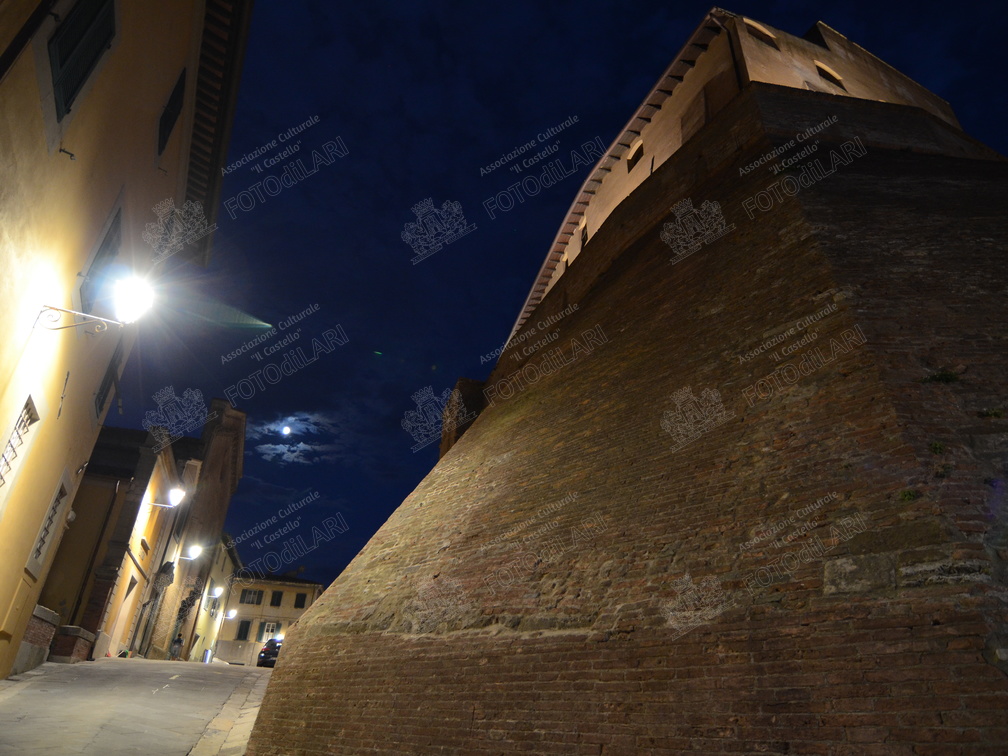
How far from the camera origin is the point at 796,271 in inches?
243

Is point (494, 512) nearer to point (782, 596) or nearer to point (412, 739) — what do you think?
point (412, 739)

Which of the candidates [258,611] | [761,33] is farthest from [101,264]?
[258,611]

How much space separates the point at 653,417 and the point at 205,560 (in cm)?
3060

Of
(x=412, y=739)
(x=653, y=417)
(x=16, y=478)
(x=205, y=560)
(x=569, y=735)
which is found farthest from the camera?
(x=205, y=560)

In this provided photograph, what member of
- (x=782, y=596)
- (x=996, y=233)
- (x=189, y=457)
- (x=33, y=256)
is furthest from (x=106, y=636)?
(x=996, y=233)

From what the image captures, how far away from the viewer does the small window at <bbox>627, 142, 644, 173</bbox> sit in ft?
52.2

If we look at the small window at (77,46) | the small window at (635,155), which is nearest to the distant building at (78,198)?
the small window at (77,46)

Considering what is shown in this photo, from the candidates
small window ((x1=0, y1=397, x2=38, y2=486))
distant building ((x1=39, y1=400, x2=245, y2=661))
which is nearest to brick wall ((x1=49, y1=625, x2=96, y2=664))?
distant building ((x1=39, y1=400, x2=245, y2=661))

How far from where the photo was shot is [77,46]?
517 cm

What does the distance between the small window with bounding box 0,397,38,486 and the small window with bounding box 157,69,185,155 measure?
4.61 metres

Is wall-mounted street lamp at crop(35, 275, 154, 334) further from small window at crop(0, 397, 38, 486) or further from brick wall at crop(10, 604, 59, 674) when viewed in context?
brick wall at crop(10, 604, 59, 674)

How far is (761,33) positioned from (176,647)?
1132 inches

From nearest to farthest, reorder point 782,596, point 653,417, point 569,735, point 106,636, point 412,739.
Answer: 1. point 782,596
2. point 569,735
3. point 412,739
4. point 653,417
5. point 106,636

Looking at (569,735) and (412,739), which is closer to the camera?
(569,735)
